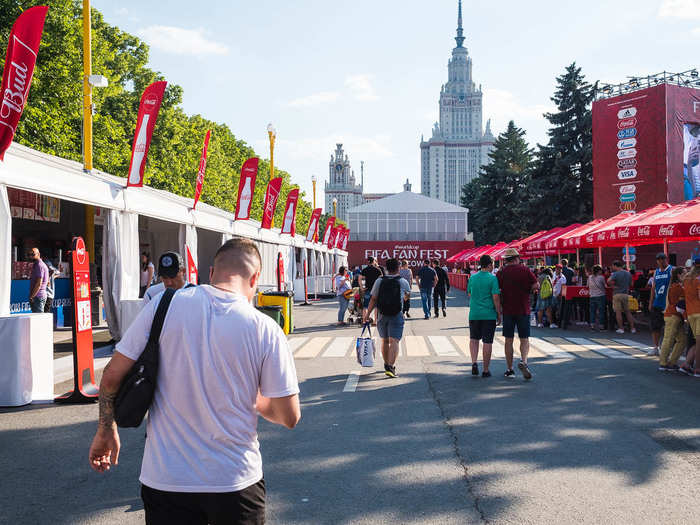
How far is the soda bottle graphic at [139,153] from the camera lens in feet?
39.7

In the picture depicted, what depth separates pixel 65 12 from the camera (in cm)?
2397

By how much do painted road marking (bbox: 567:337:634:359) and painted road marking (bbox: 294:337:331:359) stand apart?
5501 millimetres

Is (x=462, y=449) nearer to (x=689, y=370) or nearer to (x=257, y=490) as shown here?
(x=257, y=490)

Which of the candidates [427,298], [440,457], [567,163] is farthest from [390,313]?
[567,163]

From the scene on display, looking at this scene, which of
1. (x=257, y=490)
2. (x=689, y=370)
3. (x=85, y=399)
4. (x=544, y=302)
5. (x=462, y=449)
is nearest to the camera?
(x=257, y=490)

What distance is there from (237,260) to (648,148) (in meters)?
38.2

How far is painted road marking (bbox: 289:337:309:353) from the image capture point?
1301cm

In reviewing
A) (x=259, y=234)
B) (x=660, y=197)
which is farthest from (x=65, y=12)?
(x=660, y=197)

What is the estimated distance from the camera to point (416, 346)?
42.5ft

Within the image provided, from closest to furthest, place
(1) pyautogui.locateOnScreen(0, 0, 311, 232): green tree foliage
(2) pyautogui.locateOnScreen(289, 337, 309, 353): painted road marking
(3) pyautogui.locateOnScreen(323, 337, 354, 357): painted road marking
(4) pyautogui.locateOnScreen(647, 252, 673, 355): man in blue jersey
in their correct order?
(4) pyautogui.locateOnScreen(647, 252, 673, 355): man in blue jersey, (3) pyautogui.locateOnScreen(323, 337, 354, 357): painted road marking, (2) pyautogui.locateOnScreen(289, 337, 309, 353): painted road marking, (1) pyautogui.locateOnScreen(0, 0, 311, 232): green tree foliage

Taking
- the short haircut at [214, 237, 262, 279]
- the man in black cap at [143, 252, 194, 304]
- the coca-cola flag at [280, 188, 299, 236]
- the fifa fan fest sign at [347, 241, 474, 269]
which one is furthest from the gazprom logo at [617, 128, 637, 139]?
the fifa fan fest sign at [347, 241, 474, 269]

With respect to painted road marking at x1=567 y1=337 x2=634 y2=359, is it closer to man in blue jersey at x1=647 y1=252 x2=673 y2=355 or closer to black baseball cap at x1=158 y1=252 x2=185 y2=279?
man in blue jersey at x1=647 y1=252 x2=673 y2=355

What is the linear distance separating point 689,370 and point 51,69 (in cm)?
2265

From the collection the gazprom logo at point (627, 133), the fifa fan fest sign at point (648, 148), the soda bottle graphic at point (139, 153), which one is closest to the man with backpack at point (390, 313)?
the soda bottle graphic at point (139, 153)
